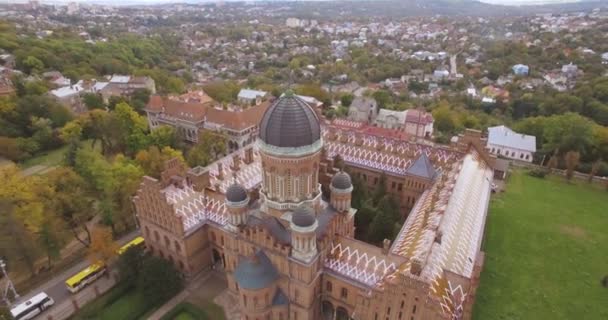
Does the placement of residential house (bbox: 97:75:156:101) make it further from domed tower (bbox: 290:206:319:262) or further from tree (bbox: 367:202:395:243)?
domed tower (bbox: 290:206:319:262)

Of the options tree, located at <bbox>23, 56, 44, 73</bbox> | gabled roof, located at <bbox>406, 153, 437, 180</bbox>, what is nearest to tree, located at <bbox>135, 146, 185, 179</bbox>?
gabled roof, located at <bbox>406, 153, 437, 180</bbox>

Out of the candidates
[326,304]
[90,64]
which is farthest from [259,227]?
[90,64]

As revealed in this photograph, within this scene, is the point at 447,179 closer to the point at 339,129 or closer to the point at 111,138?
the point at 339,129

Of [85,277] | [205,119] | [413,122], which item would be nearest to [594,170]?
[413,122]

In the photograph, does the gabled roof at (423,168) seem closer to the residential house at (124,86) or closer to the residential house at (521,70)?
the residential house at (124,86)

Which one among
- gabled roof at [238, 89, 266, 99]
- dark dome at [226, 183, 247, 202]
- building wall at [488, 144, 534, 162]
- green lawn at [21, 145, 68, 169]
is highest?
dark dome at [226, 183, 247, 202]
